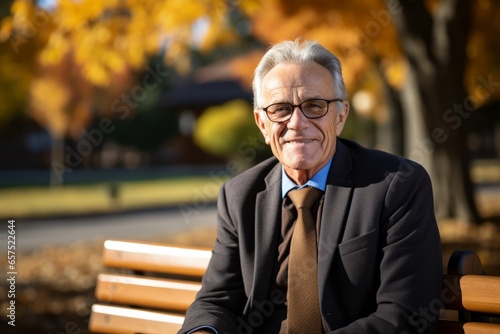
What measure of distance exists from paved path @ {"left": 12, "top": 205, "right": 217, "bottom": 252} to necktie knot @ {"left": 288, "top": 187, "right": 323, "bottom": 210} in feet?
33.0

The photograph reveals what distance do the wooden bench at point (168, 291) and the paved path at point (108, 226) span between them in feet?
29.4

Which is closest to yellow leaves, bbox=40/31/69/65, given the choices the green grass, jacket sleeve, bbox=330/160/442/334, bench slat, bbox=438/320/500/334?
jacket sleeve, bbox=330/160/442/334

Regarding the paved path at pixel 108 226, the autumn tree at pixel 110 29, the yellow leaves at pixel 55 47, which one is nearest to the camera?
the autumn tree at pixel 110 29

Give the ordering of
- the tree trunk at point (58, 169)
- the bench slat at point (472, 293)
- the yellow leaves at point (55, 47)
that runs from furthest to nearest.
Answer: the tree trunk at point (58, 169), the yellow leaves at point (55, 47), the bench slat at point (472, 293)

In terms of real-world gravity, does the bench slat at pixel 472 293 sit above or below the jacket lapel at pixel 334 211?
below

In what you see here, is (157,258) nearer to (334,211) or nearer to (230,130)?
(334,211)

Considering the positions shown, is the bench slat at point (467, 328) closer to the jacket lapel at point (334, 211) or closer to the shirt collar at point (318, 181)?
the jacket lapel at point (334, 211)

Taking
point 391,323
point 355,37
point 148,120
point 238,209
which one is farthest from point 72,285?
point 148,120

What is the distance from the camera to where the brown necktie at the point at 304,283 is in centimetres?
280

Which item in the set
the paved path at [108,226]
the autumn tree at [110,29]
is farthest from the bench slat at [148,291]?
the paved path at [108,226]

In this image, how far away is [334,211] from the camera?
9.25ft

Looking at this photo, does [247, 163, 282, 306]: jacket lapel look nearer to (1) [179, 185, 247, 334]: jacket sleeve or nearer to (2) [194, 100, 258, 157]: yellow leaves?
(1) [179, 185, 247, 334]: jacket sleeve

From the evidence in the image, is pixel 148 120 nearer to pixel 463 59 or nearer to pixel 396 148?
pixel 396 148

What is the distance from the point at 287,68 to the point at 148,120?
37073 mm
